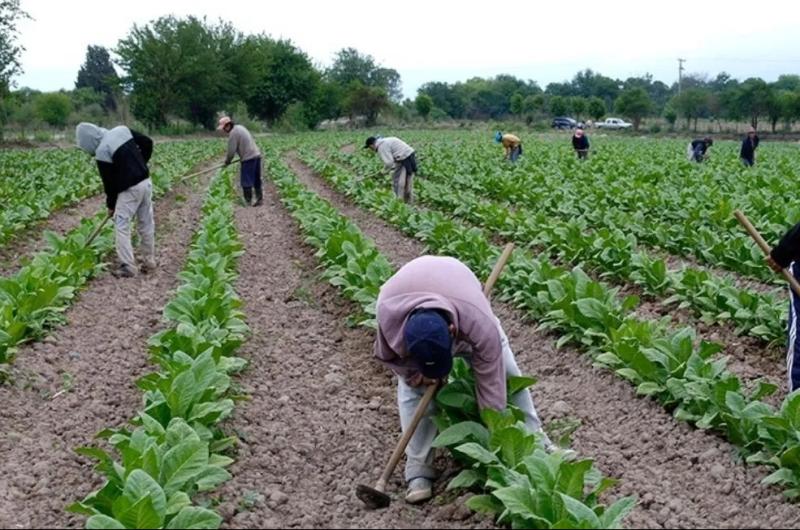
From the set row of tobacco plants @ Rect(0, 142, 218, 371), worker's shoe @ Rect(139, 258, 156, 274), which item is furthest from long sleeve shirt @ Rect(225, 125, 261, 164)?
worker's shoe @ Rect(139, 258, 156, 274)

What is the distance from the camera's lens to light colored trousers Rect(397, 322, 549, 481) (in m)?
4.41

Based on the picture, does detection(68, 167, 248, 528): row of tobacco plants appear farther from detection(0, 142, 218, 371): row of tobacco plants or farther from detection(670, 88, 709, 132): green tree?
detection(670, 88, 709, 132): green tree

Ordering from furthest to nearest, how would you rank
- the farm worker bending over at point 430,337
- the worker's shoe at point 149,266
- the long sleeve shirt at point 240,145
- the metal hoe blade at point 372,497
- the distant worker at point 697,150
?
the distant worker at point 697,150 < the long sleeve shirt at point 240,145 < the worker's shoe at point 149,266 < the metal hoe blade at point 372,497 < the farm worker bending over at point 430,337

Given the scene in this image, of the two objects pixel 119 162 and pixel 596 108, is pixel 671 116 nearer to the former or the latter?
pixel 596 108

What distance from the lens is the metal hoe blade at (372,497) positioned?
4.10m

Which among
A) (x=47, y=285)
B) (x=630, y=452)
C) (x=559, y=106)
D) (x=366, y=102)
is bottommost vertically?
(x=630, y=452)

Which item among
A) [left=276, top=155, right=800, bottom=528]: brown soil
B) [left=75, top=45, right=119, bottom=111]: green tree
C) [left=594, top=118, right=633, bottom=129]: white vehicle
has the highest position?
[left=75, top=45, right=119, bottom=111]: green tree

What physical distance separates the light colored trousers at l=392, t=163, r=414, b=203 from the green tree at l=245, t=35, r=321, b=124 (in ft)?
167

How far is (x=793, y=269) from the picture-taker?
17.3 feet

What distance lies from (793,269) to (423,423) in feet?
8.49

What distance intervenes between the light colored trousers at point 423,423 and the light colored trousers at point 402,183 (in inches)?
428

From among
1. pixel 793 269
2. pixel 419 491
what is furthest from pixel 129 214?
pixel 793 269

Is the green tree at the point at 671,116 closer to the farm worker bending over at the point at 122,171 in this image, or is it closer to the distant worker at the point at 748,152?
the distant worker at the point at 748,152

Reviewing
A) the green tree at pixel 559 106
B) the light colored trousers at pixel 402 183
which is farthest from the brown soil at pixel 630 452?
the green tree at pixel 559 106
